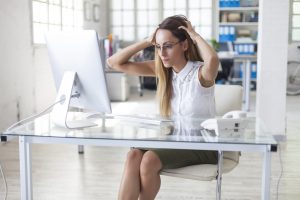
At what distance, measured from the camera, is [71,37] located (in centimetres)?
179

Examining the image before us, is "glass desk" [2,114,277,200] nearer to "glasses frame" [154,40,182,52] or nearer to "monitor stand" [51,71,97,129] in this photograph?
"monitor stand" [51,71,97,129]

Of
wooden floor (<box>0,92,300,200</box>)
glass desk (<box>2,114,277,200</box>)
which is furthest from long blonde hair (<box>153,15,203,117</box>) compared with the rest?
wooden floor (<box>0,92,300,200</box>)

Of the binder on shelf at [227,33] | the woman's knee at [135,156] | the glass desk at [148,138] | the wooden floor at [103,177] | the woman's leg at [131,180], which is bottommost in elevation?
the wooden floor at [103,177]

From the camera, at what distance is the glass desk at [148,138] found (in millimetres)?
1527

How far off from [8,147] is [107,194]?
5.29ft

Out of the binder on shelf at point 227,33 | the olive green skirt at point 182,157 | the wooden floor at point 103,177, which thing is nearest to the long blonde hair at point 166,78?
the olive green skirt at point 182,157

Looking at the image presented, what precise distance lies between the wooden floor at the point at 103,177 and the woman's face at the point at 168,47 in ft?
3.53

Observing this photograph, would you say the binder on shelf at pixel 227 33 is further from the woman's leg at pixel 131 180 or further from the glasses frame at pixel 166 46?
the woman's leg at pixel 131 180

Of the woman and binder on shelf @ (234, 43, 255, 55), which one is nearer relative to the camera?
the woman

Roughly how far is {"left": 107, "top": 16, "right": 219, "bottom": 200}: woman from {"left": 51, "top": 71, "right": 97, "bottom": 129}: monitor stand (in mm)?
280

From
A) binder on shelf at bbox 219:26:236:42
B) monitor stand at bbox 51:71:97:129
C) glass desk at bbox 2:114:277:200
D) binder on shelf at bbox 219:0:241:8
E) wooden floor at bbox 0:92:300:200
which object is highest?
binder on shelf at bbox 219:0:241:8

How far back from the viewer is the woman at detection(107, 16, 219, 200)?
1.77m

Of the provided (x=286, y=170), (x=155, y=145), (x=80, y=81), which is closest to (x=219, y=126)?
(x=155, y=145)

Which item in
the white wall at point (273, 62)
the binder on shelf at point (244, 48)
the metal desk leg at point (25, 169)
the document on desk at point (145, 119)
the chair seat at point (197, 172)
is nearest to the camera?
the metal desk leg at point (25, 169)
